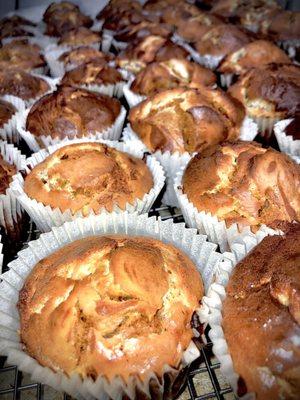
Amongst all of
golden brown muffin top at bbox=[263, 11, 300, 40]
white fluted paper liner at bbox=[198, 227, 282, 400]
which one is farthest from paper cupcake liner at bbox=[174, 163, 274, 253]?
golden brown muffin top at bbox=[263, 11, 300, 40]

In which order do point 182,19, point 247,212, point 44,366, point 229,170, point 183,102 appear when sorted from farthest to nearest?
point 182,19 → point 183,102 → point 229,170 → point 247,212 → point 44,366

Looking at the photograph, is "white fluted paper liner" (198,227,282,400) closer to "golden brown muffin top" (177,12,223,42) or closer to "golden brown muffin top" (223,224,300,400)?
"golden brown muffin top" (223,224,300,400)

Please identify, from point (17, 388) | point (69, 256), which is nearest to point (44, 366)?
point (17, 388)

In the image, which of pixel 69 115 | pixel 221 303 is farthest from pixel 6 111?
pixel 221 303

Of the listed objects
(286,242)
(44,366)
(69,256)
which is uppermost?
(286,242)

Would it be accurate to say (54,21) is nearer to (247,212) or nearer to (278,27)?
(278,27)

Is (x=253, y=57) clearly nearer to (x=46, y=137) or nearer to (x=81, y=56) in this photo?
(x=81, y=56)
